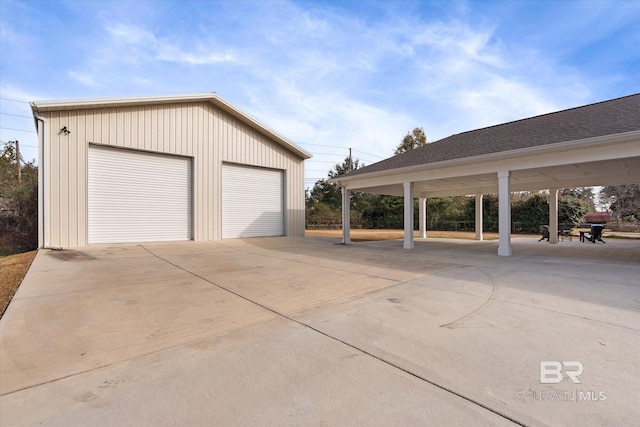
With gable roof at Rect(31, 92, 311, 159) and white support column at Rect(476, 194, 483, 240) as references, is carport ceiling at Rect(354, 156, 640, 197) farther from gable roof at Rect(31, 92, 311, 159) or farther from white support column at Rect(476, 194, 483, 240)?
gable roof at Rect(31, 92, 311, 159)

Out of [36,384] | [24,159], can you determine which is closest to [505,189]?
[36,384]

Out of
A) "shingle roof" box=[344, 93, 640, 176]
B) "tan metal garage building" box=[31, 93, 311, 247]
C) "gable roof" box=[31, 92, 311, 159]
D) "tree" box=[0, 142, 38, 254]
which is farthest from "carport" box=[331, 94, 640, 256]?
"tree" box=[0, 142, 38, 254]

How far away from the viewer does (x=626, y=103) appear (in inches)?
403

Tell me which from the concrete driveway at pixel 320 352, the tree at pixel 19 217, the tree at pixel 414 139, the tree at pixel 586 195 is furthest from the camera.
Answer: the tree at pixel 586 195

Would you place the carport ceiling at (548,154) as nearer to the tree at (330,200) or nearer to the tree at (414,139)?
the tree at (330,200)

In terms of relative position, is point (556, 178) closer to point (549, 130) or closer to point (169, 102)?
point (549, 130)

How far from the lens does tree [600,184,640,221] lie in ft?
89.1

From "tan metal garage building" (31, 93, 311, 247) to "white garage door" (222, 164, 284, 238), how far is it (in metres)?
0.05

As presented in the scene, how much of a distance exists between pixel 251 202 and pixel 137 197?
5189mm

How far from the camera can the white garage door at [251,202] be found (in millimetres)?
14883

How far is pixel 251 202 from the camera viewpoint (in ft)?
51.6
